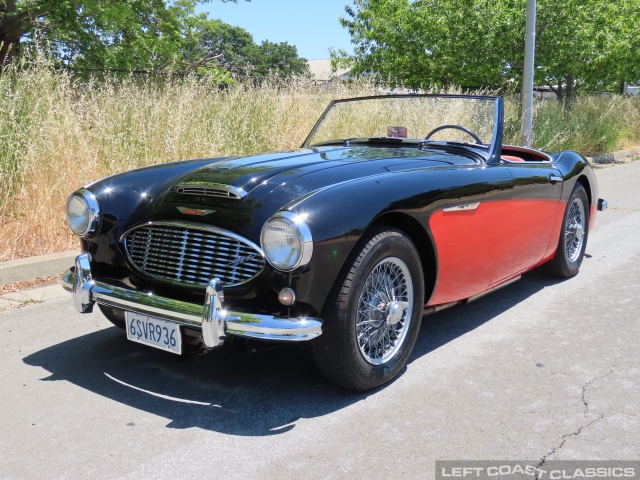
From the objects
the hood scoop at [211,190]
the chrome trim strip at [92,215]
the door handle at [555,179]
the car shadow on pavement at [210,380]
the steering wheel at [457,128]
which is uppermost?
the steering wheel at [457,128]

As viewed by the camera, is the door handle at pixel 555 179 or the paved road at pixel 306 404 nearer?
the paved road at pixel 306 404

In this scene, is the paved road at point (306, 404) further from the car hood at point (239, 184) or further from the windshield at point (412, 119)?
the windshield at point (412, 119)

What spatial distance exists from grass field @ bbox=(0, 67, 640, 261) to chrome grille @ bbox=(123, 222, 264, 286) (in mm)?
2776

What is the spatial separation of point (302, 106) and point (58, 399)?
23.3 feet

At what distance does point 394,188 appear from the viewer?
3.24 m

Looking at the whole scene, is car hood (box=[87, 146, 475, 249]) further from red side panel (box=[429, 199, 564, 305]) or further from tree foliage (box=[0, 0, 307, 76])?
tree foliage (box=[0, 0, 307, 76])

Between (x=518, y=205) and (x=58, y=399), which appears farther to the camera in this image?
(x=518, y=205)

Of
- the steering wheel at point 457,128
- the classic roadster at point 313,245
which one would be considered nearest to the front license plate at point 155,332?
the classic roadster at point 313,245

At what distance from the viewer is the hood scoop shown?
124 inches

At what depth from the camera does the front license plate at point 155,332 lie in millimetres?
2959

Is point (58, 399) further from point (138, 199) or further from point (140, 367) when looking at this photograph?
point (138, 199)

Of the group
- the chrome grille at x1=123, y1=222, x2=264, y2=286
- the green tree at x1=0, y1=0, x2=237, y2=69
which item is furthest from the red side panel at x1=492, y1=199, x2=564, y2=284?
the green tree at x1=0, y1=0, x2=237, y2=69

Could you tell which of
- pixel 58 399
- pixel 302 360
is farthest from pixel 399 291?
pixel 58 399

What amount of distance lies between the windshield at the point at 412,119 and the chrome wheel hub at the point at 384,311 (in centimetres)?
147
